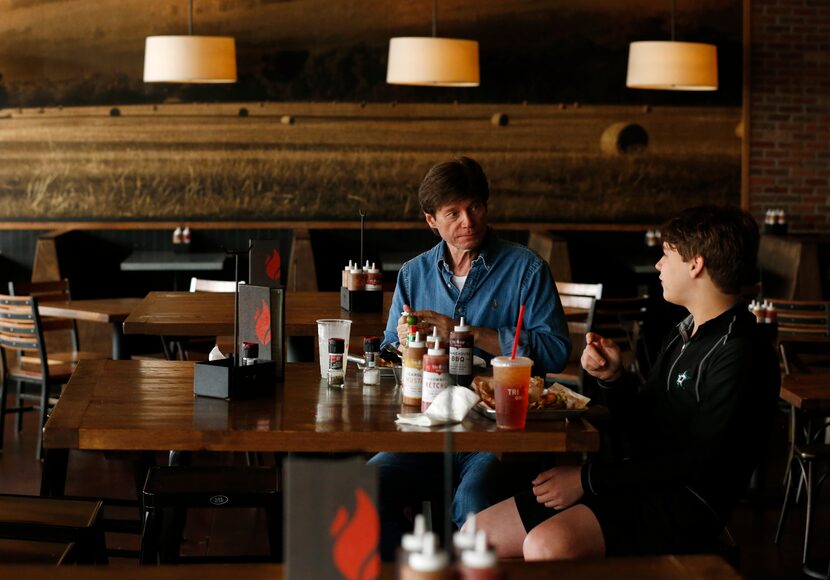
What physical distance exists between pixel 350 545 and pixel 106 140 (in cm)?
767

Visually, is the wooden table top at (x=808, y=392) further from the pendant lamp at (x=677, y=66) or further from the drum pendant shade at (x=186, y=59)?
the drum pendant shade at (x=186, y=59)

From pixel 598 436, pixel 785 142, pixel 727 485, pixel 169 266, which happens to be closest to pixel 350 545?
pixel 598 436

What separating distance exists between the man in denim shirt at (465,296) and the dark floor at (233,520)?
53.8 inches

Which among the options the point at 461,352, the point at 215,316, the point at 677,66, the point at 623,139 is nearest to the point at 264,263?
the point at 215,316

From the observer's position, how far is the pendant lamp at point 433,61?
6895 millimetres

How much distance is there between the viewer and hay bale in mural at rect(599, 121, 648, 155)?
28.8ft

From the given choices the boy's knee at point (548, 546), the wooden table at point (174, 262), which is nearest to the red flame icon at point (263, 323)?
the boy's knee at point (548, 546)

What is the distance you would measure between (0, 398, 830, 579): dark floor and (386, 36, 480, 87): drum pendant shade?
→ 2619 mm

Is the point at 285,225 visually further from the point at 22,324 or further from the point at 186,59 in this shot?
the point at 22,324

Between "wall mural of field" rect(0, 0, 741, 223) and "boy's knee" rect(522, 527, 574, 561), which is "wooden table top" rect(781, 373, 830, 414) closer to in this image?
"boy's knee" rect(522, 527, 574, 561)

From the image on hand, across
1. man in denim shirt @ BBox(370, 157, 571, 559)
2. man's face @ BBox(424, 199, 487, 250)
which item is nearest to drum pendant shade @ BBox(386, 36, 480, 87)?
man in denim shirt @ BBox(370, 157, 571, 559)

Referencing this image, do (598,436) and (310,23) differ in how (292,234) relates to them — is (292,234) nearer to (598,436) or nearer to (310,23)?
(310,23)

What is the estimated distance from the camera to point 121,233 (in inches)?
336

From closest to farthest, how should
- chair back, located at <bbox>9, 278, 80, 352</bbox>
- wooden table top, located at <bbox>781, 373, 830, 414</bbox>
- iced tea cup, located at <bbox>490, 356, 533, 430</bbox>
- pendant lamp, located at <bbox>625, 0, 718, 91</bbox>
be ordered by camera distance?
iced tea cup, located at <bbox>490, 356, 533, 430</bbox> < wooden table top, located at <bbox>781, 373, 830, 414</bbox> < chair back, located at <bbox>9, 278, 80, 352</bbox> < pendant lamp, located at <bbox>625, 0, 718, 91</bbox>
